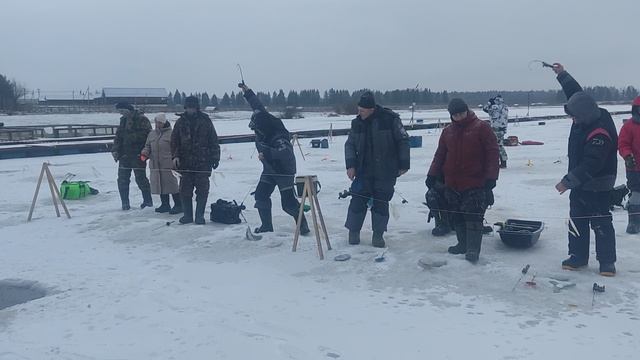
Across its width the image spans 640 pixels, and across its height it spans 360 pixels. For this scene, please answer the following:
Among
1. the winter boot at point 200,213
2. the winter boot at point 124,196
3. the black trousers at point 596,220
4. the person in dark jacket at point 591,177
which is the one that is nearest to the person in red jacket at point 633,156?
the person in dark jacket at point 591,177

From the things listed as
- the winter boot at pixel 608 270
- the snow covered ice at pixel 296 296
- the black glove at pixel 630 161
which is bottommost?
the snow covered ice at pixel 296 296

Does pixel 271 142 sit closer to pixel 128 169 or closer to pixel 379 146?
pixel 379 146

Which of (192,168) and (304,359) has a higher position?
(192,168)

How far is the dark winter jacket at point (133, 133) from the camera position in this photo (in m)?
10.1

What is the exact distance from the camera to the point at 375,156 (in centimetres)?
712

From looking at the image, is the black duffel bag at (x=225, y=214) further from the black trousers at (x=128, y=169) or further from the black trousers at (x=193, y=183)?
the black trousers at (x=128, y=169)

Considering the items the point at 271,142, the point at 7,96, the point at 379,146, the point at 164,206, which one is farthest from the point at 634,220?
the point at 7,96

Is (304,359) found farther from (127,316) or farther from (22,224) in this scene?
(22,224)

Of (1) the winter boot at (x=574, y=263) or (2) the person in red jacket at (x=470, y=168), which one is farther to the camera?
(2) the person in red jacket at (x=470, y=168)

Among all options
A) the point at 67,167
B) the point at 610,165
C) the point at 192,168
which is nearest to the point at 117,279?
the point at 192,168

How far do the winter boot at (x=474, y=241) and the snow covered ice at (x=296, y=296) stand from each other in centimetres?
9

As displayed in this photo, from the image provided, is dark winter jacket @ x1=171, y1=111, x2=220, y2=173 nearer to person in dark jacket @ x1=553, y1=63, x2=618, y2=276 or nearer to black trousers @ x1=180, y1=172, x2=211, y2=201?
black trousers @ x1=180, y1=172, x2=211, y2=201

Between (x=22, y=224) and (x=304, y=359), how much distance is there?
6706 millimetres

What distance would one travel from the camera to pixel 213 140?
8969 millimetres
